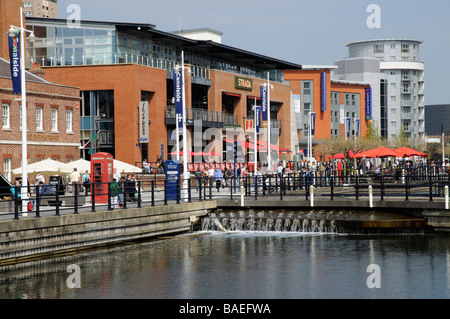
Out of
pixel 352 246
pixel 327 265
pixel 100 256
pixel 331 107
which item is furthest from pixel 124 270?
pixel 331 107

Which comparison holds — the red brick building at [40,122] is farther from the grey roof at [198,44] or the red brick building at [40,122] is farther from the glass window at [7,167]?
the grey roof at [198,44]

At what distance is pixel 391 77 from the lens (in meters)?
165

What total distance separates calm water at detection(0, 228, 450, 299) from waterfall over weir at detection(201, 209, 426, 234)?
0.64m

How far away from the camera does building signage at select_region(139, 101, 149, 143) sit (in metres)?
58.6

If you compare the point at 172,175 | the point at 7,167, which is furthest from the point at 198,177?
the point at 7,167

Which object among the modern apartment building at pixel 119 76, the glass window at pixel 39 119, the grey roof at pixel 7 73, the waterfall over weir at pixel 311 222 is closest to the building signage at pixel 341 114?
the modern apartment building at pixel 119 76

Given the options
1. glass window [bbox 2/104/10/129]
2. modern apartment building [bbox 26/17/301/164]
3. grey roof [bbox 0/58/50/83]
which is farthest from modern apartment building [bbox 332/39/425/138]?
glass window [bbox 2/104/10/129]

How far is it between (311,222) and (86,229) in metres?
10.9

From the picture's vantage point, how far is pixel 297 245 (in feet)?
93.7

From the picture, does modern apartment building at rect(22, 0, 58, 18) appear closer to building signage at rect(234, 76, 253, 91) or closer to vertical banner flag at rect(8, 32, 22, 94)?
building signage at rect(234, 76, 253, 91)

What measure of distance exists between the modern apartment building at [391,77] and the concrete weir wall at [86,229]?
117 metres

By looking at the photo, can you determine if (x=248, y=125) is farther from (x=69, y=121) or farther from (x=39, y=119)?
(x=39, y=119)

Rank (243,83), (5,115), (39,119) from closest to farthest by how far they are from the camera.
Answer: (5,115) → (39,119) → (243,83)

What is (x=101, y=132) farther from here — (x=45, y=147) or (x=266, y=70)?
(x=266, y=70)
